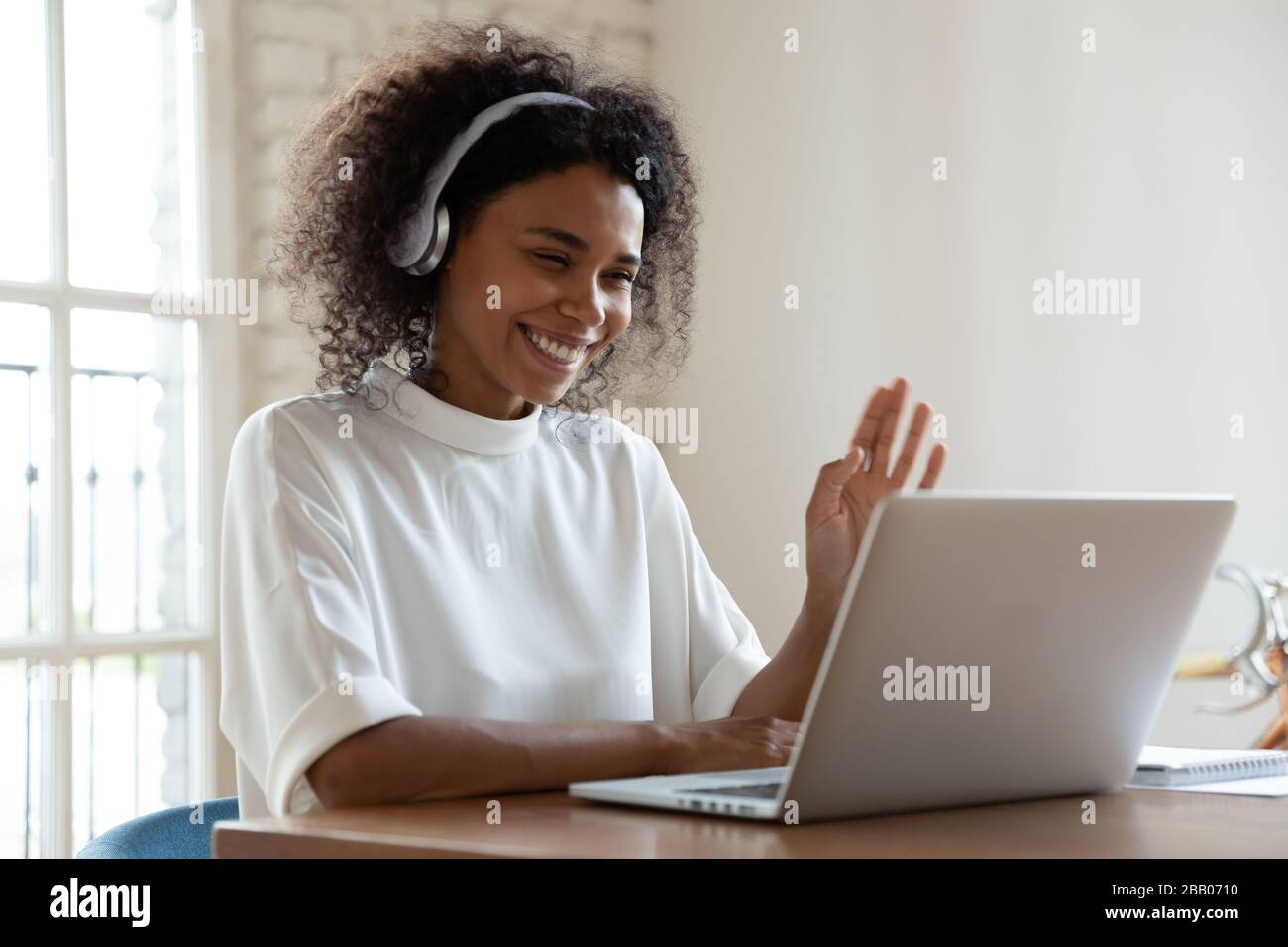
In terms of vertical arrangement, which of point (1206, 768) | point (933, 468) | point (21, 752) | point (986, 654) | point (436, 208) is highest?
point (436, 208)

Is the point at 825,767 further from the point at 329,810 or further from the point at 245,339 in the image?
the point at 245,339

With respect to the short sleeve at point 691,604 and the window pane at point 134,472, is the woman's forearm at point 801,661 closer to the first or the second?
the short sleeve at point 691,604

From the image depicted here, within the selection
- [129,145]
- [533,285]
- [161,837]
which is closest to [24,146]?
[129,145]

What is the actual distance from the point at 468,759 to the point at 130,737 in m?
2.14

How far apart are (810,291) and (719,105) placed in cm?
60

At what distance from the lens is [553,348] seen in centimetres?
179

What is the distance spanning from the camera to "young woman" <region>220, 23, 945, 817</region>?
4.49ft

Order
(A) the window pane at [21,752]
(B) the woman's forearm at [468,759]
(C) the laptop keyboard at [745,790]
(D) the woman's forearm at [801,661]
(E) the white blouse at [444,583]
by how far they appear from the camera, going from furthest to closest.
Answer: (A) the window pane at [21,752]
(D) the woman's forearm at [801,661]
(E) the white blouse at [444,583]
(B) the woman's forearm at [468,759]
(C) the laptop keyboard at [745,790]

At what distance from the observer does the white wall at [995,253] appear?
283 cm

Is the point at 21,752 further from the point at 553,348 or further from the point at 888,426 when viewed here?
the point at 888,426

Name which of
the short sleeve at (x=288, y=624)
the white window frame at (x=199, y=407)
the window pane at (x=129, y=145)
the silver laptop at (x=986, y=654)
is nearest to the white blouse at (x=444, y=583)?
the short sleeve at (x=288, y=624)

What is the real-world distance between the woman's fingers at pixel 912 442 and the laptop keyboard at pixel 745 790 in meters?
0.55
